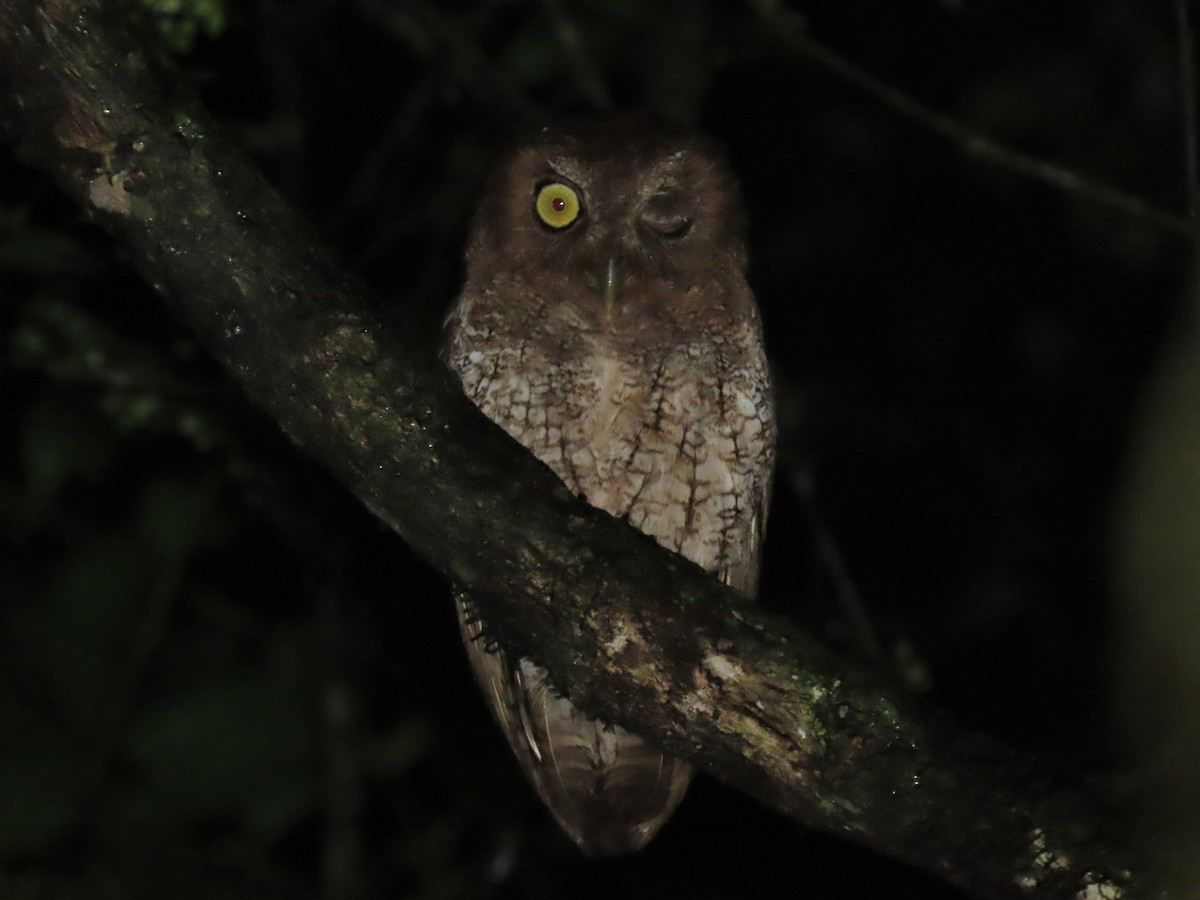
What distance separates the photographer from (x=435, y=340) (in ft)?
11.4

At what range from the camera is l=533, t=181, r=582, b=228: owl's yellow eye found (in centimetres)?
263

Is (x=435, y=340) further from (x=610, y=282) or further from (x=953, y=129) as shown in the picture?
(x=953, y=129)

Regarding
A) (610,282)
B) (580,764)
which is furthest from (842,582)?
(610,282)

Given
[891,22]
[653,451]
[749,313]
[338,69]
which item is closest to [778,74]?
[891,22]

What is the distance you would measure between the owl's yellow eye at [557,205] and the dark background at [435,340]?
0.55 m

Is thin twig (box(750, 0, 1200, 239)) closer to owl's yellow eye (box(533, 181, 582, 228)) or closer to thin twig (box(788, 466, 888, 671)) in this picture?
owl's yellow eye (box(533, 181, 582, 228))

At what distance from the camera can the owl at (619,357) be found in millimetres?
2586

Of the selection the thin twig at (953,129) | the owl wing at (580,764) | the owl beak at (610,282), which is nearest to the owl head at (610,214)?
the owl beak at (610,282)

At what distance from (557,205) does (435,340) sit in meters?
0.94

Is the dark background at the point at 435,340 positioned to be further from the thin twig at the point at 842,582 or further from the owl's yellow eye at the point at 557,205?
the owl's yellow eye at the point at 557,205

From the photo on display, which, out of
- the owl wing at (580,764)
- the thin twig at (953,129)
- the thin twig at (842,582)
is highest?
the thin twig at (953,129)

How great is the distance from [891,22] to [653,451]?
9.72 feet

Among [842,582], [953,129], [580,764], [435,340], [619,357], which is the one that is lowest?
[580,764]

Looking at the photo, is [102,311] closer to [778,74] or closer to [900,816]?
[778,74]
